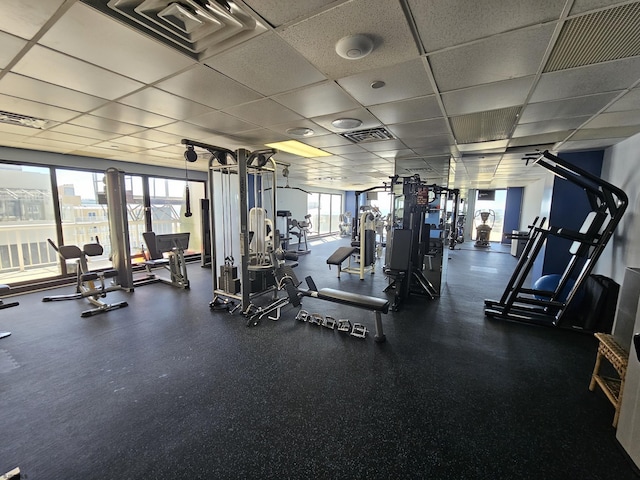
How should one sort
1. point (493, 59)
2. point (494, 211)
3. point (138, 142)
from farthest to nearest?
point (494, 211) < point (138, 142) < point (493, 59)

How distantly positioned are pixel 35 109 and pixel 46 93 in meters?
0.60

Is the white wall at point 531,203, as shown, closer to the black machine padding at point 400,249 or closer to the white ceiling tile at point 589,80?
the black machine padding at point 400,249

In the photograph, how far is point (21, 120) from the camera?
2.92 meters

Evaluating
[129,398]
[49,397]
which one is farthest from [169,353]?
[49,397]

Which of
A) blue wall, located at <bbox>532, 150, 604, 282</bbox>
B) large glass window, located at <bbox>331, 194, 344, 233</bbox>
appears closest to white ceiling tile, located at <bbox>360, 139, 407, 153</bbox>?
blue wall, located at <bbox>532, 150, 604, 282</bbox>

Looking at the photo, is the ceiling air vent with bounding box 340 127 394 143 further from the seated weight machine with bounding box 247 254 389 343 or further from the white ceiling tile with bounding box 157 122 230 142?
the seated weight machine with bounding box 247 254 389 343

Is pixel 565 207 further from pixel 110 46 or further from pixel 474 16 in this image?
pixel 110 46

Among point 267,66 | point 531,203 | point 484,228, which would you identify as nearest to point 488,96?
point 267,66

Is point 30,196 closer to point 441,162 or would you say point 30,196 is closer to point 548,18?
point 548,18

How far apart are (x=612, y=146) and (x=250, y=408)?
18.1 ft

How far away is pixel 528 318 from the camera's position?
345 cm

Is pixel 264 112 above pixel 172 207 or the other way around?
above

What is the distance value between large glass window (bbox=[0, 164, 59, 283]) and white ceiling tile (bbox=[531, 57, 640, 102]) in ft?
23.9

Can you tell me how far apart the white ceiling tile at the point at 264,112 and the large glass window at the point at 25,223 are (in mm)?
4606
